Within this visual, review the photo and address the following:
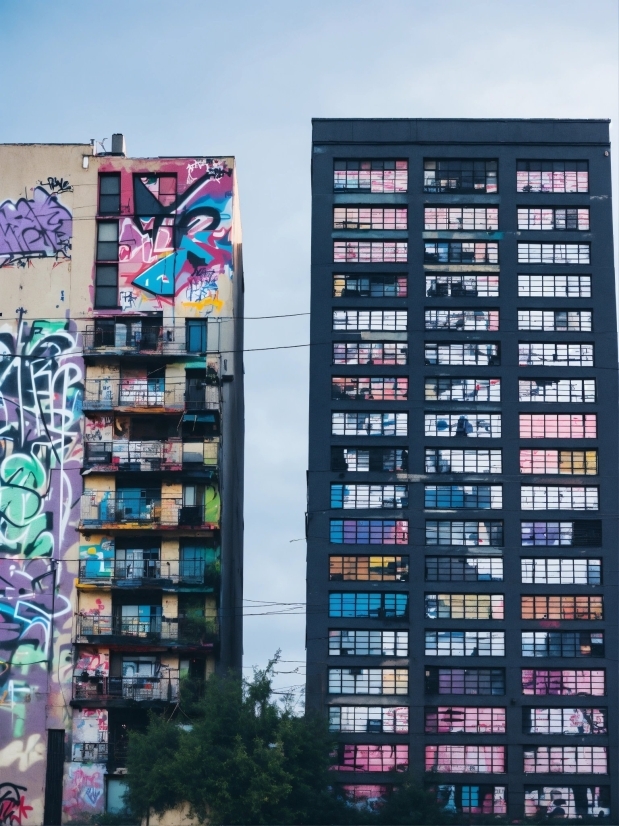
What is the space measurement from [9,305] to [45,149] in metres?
10.4

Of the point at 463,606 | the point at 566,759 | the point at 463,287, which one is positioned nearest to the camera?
the point at 566,759

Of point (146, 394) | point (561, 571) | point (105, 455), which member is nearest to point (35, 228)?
point (146, 394)

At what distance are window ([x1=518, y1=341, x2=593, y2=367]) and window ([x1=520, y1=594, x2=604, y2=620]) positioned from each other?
1448 cm

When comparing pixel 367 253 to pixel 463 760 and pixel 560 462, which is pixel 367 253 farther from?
pixel 463 760

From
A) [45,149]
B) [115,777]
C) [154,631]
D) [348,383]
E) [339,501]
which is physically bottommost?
[115,777]

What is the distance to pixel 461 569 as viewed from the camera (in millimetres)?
101188

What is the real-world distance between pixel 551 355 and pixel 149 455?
25.7m

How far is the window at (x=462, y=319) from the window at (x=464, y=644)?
18.9 meters

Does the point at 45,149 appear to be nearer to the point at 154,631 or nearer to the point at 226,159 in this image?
the point at 226,159

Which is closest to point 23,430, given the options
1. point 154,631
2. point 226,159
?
point 154,631

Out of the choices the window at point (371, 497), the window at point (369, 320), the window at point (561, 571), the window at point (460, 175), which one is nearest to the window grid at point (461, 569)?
the window at point (561, 571)

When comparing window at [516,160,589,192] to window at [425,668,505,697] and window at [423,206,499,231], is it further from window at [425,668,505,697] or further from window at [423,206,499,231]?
window at [425,668,505,697]

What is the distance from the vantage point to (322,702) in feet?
324

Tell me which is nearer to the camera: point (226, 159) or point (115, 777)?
point (115, 777)
